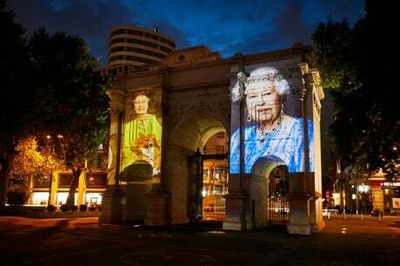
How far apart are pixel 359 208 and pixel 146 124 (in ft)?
118

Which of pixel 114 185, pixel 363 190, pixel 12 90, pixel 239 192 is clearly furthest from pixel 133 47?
pixel 239 192

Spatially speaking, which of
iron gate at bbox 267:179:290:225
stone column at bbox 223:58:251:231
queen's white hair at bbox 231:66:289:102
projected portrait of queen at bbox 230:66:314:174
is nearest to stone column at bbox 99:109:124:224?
stone column at bbox 223:58:251:231

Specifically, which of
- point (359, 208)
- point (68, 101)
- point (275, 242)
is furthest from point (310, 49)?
point (359, 208)

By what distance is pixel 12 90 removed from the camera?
25484 mm

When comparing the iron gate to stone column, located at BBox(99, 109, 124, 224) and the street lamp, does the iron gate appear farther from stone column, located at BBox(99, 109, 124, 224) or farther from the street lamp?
the street lamp

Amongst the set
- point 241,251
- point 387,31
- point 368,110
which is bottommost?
point 241,251

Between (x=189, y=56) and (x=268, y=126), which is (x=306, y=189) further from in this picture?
(x=189, y=56)

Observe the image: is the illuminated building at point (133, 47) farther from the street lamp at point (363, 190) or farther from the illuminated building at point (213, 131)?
the illuminated building at point (213, 131)

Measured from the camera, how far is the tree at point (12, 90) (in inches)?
989

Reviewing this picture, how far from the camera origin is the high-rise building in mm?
90000

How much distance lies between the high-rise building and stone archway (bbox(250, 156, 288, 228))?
67.3 m

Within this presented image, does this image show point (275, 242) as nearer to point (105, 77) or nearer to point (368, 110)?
point (368, 110)

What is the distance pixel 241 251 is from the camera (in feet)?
45.9

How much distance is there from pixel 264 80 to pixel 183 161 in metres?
8.16
